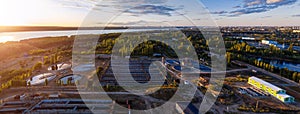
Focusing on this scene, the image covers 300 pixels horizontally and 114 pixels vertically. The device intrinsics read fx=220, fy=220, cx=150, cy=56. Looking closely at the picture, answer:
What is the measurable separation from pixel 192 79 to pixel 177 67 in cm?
153

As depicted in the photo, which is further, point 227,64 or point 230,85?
point 227,64

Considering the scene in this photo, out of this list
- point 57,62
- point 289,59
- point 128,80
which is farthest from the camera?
point 289,59

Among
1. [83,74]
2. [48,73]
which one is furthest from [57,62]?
[83,74]

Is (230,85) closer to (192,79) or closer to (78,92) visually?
(192,79)

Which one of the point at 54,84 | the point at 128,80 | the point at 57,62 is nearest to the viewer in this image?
the point at 54,84

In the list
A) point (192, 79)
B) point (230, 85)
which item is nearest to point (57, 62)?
point (192, 79)

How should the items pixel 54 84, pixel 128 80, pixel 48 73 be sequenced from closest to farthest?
pixel 54 84 → pixel 128 80 → pixel 48 73

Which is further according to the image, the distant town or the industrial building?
the industrial building

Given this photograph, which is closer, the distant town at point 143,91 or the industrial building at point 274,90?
the distant town at point 143,91

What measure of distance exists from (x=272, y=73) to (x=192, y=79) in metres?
2.98

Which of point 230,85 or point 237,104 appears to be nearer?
point 237,104

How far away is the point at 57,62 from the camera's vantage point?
8.38 m

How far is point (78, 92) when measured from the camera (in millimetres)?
4629

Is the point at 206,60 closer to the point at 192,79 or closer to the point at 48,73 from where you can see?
the point at 192,79
